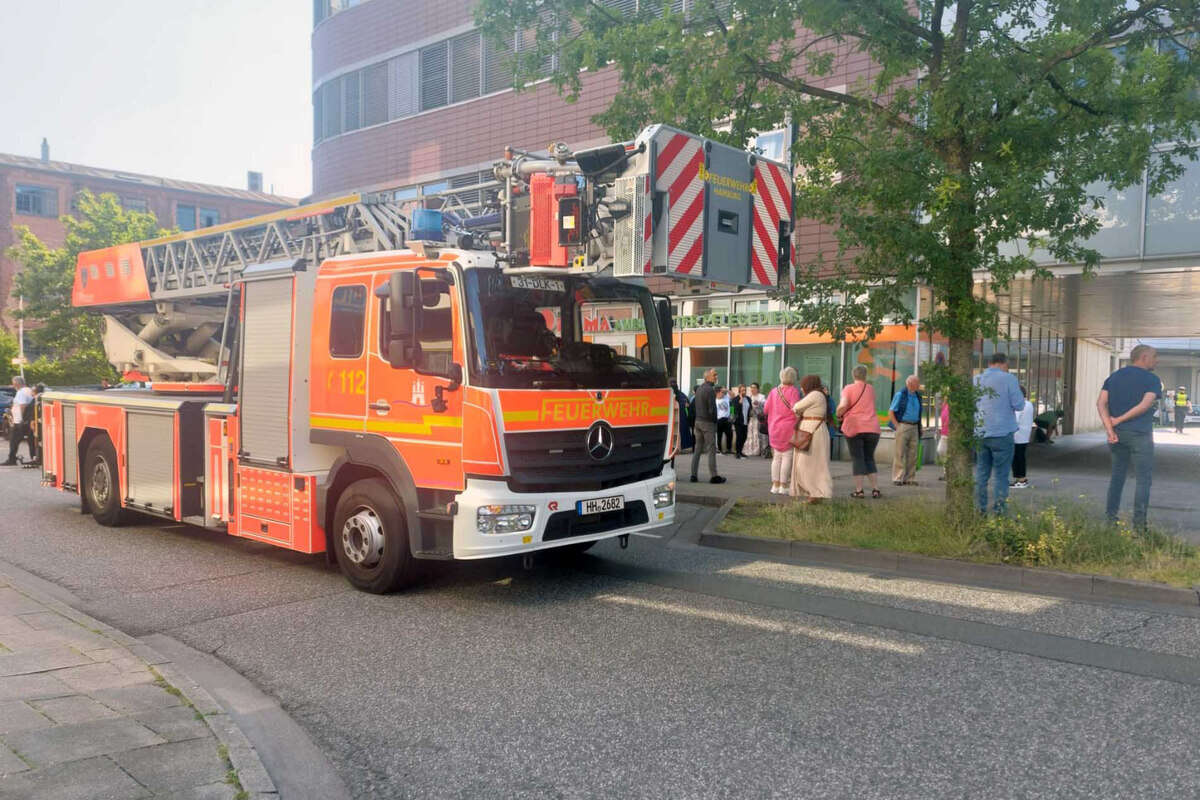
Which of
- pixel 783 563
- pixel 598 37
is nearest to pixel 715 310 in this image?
pixel 598 37

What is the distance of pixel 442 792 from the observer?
3656mm

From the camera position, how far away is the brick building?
180ft

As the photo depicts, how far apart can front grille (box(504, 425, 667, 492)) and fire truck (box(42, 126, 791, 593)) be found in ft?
0.05

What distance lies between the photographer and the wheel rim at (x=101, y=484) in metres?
9.90

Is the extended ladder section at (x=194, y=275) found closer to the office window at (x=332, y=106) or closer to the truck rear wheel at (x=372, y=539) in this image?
the truck rear wheel at (x=372, y=539)

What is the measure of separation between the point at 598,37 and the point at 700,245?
4.20 m

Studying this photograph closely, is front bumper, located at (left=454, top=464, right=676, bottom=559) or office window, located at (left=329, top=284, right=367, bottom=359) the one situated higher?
office window, located at (left=329, top=284, right=367, bottom=359)

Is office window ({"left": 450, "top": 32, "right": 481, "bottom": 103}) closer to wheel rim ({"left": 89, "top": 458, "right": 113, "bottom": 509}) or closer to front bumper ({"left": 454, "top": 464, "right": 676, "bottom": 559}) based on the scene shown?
wheel rim ({"left": 89, "top": 458, "right": 113, "bottom": 509})

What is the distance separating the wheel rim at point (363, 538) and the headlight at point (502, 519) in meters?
1.01

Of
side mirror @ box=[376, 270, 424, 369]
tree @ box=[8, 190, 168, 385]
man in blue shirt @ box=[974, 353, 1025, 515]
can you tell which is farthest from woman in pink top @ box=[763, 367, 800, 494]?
tree @ box=[8, 190, 168, 385]

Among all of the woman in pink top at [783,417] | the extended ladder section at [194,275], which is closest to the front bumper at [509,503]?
the extended ladder section at [194,275]

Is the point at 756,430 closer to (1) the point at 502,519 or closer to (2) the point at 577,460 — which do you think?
(2) the point at 577,460

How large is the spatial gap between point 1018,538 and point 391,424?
5293mm

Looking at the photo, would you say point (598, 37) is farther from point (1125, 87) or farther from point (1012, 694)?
point (1012, 694)
